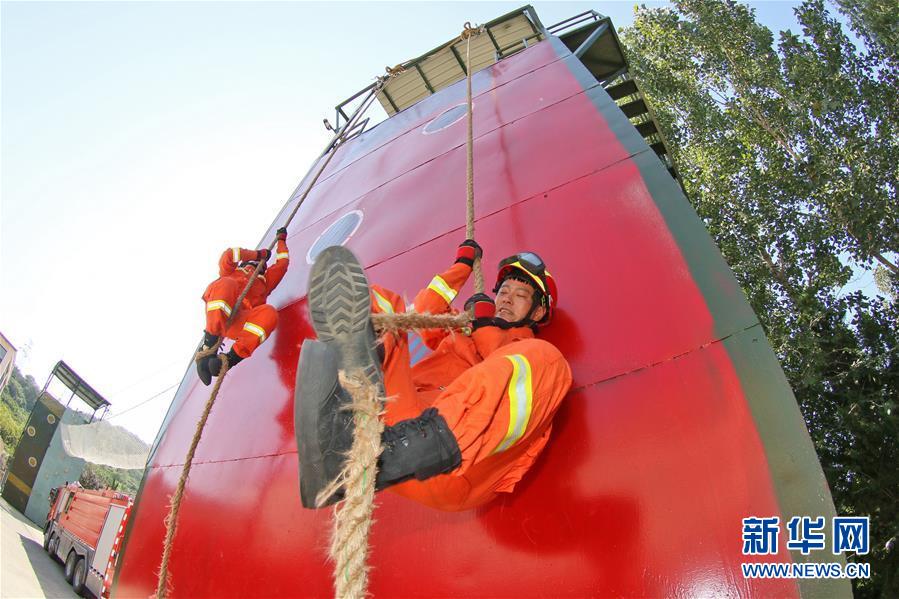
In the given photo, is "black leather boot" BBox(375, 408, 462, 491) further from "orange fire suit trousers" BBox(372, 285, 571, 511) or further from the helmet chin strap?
the helmet chin strap

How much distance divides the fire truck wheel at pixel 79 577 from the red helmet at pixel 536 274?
9533 millimetres

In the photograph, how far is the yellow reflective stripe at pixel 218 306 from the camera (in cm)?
300

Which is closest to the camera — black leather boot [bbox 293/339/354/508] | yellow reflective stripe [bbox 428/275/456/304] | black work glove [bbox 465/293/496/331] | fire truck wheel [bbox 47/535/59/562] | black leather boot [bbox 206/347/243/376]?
black leather boot [bbox 293/339/354/508]

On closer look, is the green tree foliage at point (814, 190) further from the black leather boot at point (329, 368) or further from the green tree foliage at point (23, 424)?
the green tree foliage at point (23, 424)

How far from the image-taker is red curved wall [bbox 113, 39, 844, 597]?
1579mm

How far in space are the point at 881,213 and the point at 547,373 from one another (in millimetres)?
9085

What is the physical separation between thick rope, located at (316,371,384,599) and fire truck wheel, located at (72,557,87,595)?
9.83 metres

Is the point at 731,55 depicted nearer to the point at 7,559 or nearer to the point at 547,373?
the point at 547,373

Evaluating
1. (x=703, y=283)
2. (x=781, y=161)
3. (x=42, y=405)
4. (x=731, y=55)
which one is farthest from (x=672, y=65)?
(x=42, y=405)

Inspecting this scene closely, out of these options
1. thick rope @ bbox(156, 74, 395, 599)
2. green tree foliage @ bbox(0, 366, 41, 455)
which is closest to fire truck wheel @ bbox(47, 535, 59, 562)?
thick rope @ bbox(156, 74, 395, 599)

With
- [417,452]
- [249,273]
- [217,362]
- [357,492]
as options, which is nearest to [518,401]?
[417,452]

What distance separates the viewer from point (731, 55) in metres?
10.7

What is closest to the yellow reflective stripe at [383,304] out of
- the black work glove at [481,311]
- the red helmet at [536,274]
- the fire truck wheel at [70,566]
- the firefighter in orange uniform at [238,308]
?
the black work glove at [481,311]

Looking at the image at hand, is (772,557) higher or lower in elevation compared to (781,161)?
higher
